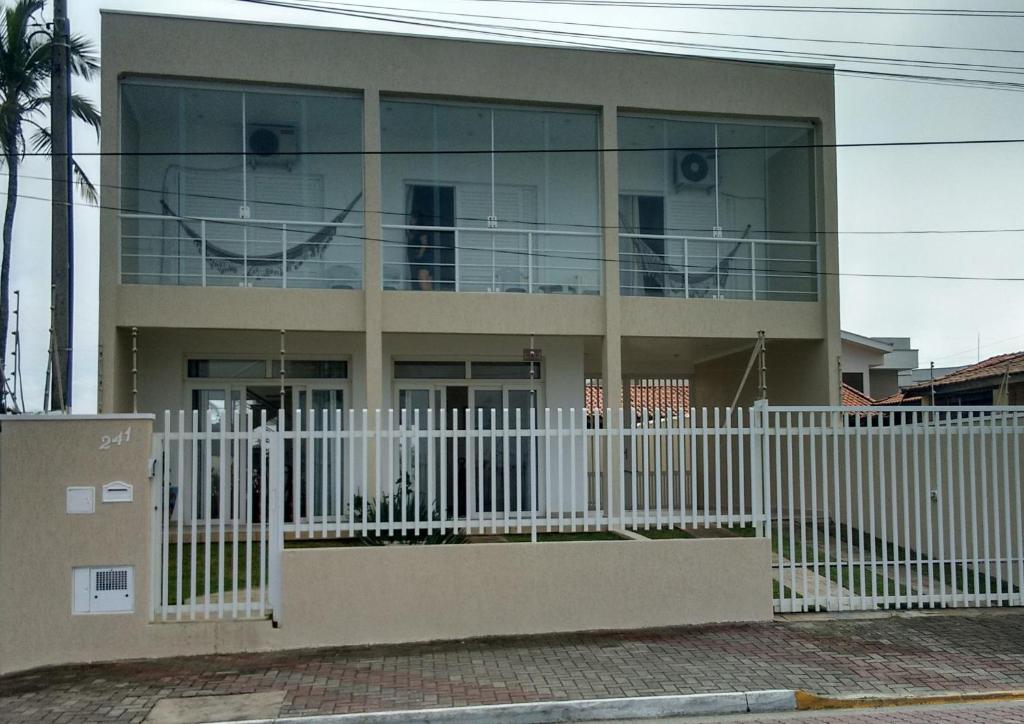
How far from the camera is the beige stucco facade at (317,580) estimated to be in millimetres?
8008

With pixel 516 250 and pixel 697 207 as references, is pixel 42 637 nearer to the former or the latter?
pixel 516 250

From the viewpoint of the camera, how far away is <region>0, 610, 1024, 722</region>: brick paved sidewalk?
7035 millimetres

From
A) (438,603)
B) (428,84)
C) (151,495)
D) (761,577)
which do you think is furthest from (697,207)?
(151,495)

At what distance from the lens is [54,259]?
13781 mm

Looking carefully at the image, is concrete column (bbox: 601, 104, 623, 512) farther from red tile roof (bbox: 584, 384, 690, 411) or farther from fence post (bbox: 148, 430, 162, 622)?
fence post (bbox: 148, 430, 162, 622)

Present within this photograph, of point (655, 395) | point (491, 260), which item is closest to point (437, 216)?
point (491, 260)

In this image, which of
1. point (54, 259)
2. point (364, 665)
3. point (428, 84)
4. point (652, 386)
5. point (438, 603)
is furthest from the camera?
point (652, 386)

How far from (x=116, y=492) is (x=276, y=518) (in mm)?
1370

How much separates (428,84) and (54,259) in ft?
20.5

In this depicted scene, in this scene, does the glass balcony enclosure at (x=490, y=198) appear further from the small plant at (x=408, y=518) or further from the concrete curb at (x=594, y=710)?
the concrete curb at (x=594, y=710)

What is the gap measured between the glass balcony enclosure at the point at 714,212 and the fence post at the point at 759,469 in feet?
23.4

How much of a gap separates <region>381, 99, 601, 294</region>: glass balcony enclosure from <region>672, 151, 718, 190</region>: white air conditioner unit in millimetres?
1627

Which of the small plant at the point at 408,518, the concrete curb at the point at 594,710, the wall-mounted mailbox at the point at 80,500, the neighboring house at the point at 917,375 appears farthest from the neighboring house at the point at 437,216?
the neighboring house at the point at 917,375

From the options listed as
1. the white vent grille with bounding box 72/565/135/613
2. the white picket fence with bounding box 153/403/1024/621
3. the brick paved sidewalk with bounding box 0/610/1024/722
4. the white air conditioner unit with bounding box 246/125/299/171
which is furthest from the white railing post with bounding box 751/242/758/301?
the white vent grille with bounding box 72/565/135/613
